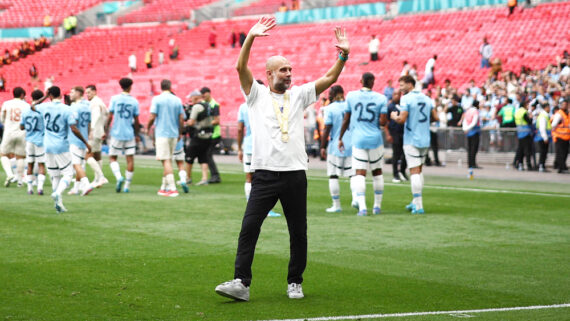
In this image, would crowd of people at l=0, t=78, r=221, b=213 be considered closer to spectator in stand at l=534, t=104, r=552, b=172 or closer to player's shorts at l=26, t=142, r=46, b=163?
player's shorts at l=26, t=142, r=46, b=163

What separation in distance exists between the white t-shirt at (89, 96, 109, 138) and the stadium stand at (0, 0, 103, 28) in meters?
44.6

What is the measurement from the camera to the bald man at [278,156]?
7.92m

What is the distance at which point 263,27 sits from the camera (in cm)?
774

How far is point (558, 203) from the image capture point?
54.6ft

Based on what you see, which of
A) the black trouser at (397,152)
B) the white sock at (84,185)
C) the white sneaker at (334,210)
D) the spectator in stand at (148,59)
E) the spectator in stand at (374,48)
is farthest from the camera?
the spectator in stand at (148,59)

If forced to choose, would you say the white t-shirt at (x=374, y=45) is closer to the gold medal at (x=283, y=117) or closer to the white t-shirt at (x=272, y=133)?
the white t-shirt at (x=272, y=133)

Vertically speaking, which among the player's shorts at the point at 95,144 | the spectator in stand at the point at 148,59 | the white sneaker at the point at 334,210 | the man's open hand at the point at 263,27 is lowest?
the white sneaker at the point at 334,210

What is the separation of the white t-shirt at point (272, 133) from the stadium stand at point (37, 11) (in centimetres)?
5642

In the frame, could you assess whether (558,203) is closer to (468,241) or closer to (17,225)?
(468,241)

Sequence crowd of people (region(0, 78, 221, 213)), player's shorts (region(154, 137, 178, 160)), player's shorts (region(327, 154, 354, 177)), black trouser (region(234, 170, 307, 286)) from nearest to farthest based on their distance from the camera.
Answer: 1. black trouser (region(234, 170, 307, 286))
2. player's shorts (region(327, 154, 354, 177))
3. crowd of people (region(0, 78, 221, 213))
4. player's shorts (region(154, 137, 178, 160))

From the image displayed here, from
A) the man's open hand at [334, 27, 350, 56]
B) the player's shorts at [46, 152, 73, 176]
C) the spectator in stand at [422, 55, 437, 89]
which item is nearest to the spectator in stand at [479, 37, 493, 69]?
the spectator in stand at [422, 55, 437, 89]

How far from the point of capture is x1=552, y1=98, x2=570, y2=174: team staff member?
81.3 feet

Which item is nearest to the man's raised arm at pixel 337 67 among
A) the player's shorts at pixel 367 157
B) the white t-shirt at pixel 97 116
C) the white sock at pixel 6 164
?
the player's shorts at pixel 367 157

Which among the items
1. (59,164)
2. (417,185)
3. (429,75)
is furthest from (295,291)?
(429,75)
